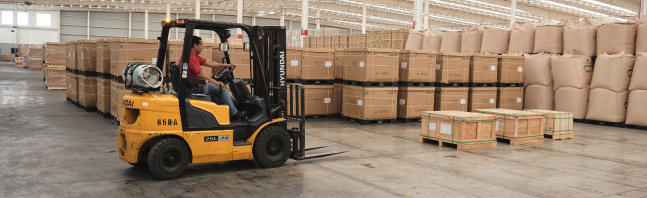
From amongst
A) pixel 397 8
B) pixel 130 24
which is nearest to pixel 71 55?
pixel 397 8

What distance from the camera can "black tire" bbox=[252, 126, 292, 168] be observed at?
16.6 ft

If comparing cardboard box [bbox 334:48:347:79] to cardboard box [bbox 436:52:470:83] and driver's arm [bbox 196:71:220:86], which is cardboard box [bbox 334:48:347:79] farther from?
driver's arm [bbox 196:71:220:86]

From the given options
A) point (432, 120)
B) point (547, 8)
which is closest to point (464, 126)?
point (432, 120)

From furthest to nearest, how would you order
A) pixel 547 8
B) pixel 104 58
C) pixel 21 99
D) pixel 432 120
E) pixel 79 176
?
pixel 547 8 → pixel 21 99 → pixel 104 58 → pixel 432 120 → pixel 79 176

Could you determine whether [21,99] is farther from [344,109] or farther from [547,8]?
[547,8]

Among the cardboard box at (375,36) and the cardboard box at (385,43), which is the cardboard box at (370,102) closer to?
the cardboard box at (385,43)

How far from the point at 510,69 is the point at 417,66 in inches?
121

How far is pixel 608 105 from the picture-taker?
10.5 meters

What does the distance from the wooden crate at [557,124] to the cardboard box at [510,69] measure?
3155 mm

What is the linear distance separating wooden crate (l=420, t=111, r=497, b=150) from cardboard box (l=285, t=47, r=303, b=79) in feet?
10.8

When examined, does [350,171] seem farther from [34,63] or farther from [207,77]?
[34,63]

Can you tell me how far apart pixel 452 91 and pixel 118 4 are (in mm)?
27065

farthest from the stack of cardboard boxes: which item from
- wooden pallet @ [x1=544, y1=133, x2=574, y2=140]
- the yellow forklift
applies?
the yellow forklift

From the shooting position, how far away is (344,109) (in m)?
9.96
